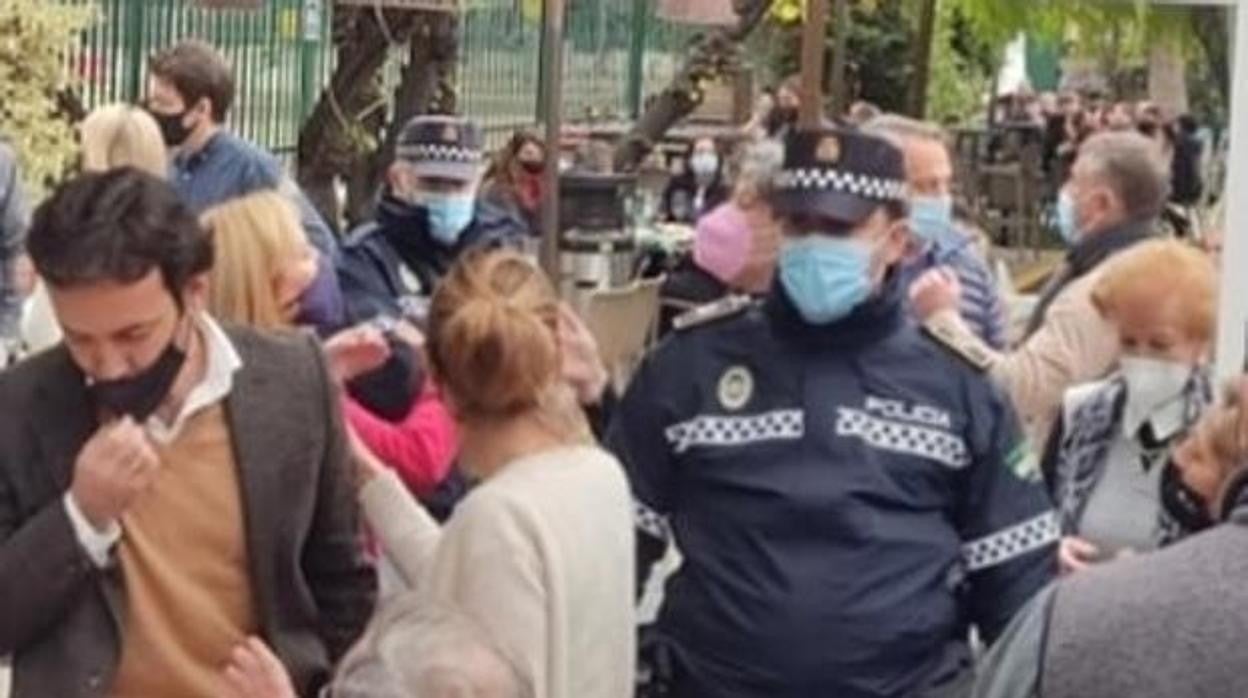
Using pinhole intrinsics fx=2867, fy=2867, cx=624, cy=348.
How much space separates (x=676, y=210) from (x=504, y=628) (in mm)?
16457

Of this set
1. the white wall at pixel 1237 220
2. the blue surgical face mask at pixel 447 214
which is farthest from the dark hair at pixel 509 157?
the white wall at pixel 1237 220

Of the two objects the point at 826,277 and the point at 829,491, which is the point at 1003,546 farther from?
the point at 826,277

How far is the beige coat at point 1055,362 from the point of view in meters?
6.84

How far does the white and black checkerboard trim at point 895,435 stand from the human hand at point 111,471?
55.4 inches

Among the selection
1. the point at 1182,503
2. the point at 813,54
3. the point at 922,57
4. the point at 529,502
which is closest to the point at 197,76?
the point at 813,54

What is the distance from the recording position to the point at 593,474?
4477mm

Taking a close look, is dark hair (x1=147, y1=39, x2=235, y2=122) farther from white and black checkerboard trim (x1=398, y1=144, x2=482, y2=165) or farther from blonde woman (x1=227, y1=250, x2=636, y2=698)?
blonde woman (x1=227, y1=250, x2=636, y2=698)

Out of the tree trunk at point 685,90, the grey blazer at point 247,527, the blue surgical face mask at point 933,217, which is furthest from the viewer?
the tree trunk at point 685,90

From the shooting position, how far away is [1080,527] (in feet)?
19.7

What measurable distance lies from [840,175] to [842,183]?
0.9 inches

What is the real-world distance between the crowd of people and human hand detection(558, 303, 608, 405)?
0.05ft

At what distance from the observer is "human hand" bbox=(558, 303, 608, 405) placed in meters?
4.84

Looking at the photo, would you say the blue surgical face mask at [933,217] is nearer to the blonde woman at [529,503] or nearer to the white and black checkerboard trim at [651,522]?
the white and black checkerboard trim at [651,522]

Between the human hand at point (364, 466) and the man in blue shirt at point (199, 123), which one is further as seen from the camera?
the man in blue shirt at point (199, 123)
